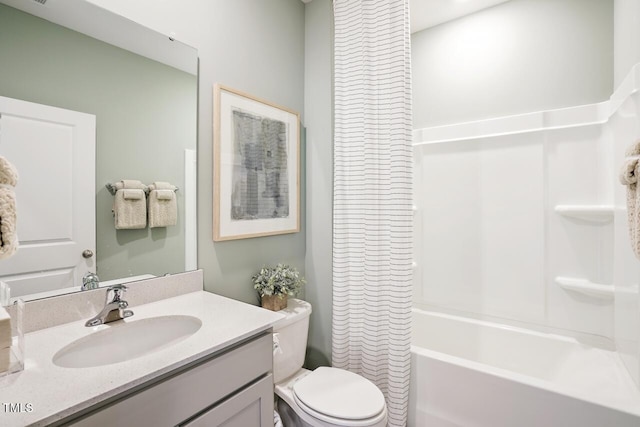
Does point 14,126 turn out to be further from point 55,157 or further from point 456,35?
point 456,35

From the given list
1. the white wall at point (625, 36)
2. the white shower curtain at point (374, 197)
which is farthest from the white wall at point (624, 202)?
the white shower curtain at point (374, 197)

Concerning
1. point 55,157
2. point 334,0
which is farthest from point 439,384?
point 334,0

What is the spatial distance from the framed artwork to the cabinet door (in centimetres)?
75

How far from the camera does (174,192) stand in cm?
140

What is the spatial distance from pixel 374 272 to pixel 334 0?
1.65 m

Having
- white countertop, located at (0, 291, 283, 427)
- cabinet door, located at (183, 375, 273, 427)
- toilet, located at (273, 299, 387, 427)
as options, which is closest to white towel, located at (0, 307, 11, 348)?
white countertop, located at (0, 291, 283, 427)

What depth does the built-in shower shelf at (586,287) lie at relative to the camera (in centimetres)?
170

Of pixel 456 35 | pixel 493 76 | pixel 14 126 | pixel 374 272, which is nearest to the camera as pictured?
pixel 14 126

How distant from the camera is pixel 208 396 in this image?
36.4 inches

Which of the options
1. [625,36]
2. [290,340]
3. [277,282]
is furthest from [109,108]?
[625,36]

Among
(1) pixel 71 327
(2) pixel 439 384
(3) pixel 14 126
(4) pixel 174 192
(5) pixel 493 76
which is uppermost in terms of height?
(5) pixel 493 76

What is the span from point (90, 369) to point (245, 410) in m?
0.51

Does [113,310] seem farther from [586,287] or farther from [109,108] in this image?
[586,287]

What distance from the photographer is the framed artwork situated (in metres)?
1.57
